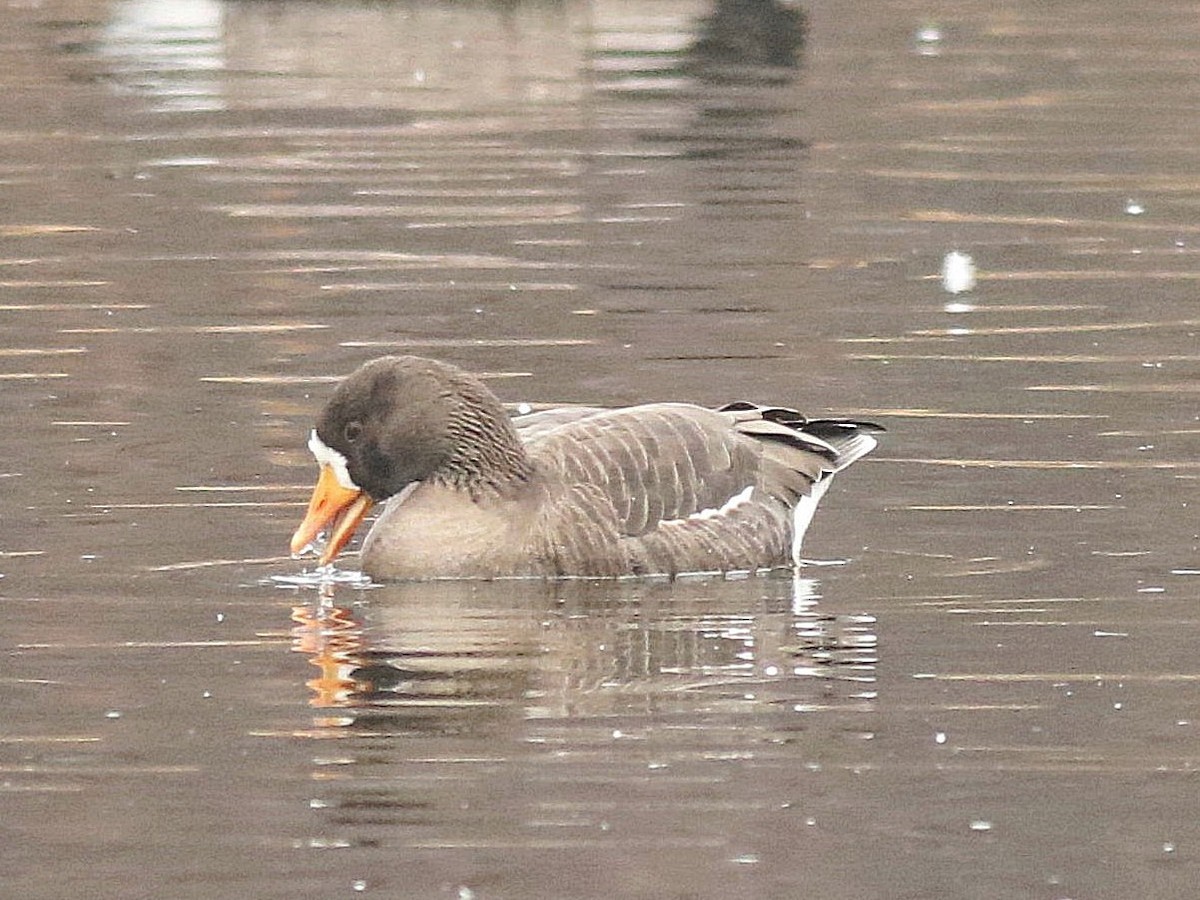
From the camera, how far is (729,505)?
41.5 ft

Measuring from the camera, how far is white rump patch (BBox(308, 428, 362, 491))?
12.4 meters

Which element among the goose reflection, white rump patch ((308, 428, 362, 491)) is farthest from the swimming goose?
the goose reflection

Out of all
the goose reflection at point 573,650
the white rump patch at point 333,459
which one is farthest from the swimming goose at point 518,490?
the goose reflection at point 573,650

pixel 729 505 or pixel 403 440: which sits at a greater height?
pixel 403 440

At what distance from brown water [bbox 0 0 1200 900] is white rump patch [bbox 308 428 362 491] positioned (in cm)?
46

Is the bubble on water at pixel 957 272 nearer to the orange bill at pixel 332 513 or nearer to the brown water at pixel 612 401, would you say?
the brown water at pixel 612 401

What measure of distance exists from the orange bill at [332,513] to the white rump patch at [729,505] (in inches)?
51.5

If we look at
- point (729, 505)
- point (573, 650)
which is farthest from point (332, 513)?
point (573, 650)

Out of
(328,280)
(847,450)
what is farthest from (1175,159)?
(847,450)

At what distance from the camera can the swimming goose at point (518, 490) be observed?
1228 centimetres

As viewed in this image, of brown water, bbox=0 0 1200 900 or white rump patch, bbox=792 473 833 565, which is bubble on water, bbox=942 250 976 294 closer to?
brown water, bbox=0 0 1200 900

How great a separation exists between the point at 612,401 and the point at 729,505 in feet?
9.66

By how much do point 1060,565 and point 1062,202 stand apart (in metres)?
10.7

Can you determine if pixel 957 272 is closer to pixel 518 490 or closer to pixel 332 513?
Answer: pixel 518 490
